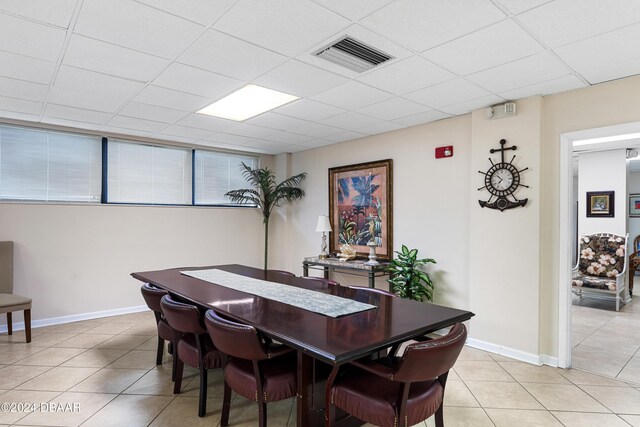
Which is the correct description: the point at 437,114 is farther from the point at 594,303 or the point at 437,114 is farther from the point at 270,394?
the point at 594,303

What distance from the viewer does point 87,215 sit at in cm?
490

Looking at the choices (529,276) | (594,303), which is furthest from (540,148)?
(594,303)

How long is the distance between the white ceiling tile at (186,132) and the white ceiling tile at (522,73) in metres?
3.45

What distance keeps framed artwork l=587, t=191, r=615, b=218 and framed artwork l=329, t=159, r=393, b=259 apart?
4.54 m

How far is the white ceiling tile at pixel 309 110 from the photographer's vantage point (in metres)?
3.73

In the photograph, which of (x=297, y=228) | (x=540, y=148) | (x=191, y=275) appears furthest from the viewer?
(x=297, y=228)

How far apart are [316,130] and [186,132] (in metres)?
1.79

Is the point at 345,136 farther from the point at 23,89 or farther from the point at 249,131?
the point at 23,89

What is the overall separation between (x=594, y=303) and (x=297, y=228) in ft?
16.8

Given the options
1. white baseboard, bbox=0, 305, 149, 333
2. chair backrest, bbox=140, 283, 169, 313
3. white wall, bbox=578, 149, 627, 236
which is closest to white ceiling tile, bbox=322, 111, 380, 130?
chair backrest, bbox=140, 283, 169, 313

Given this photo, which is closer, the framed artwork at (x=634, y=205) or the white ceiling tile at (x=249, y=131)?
the white ceiling tile at (x=249, y=131)

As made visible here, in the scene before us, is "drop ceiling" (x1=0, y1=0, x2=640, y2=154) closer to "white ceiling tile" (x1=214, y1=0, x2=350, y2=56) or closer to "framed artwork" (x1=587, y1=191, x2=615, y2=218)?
"white ceiling tile" (x1=214, y1=0, x2=350, y2=56)

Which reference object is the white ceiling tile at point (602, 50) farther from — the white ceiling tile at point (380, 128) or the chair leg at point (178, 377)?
the chair leg at point (178, 377)

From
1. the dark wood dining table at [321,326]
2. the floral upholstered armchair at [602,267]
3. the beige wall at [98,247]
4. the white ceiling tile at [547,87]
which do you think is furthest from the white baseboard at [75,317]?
the floral upholstered armchair at [602,267]
